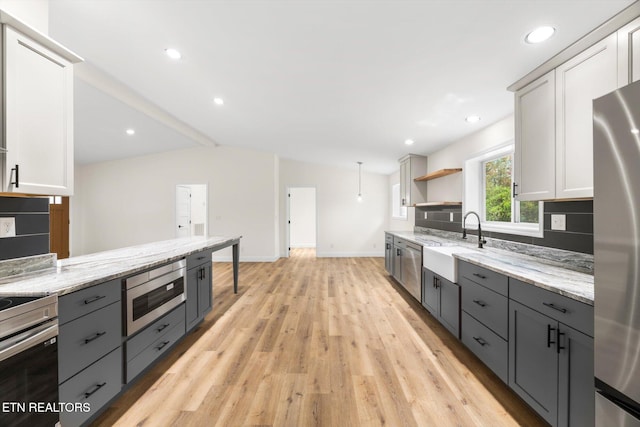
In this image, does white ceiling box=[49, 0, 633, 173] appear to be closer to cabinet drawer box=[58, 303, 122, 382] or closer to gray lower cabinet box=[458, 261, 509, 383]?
gray lower cabinet box=[458, 261, 509, 383]

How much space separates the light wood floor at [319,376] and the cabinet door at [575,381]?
40cm

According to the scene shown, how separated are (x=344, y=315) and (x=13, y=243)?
2.92 meters

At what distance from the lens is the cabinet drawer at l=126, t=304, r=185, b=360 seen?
1807 mm

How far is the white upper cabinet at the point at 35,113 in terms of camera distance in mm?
1359

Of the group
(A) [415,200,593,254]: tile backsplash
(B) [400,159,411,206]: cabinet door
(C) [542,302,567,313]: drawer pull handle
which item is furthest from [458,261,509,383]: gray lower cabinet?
(B) [400,159,411,206]: cabinet door

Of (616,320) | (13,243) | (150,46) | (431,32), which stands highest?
(150,46)

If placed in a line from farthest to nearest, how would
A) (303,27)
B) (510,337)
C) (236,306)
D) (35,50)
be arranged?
(236,306) → (303,27) → (510,337) → (35,50)

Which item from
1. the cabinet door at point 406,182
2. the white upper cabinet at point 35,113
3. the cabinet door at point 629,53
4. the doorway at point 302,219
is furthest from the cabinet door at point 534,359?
the doorway at point 302,219

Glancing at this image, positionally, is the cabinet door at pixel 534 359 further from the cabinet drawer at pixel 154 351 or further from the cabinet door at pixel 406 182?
the cabinet door at pixel 406 182

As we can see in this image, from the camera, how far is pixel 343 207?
733 cm

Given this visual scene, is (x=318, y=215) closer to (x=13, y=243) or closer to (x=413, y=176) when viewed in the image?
(x=413, y=176)

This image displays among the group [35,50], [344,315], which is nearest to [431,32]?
[35,50]

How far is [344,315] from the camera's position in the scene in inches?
126

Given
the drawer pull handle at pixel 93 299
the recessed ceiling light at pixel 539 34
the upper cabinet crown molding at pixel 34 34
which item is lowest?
the drawer pull handle at pixel 93 299
